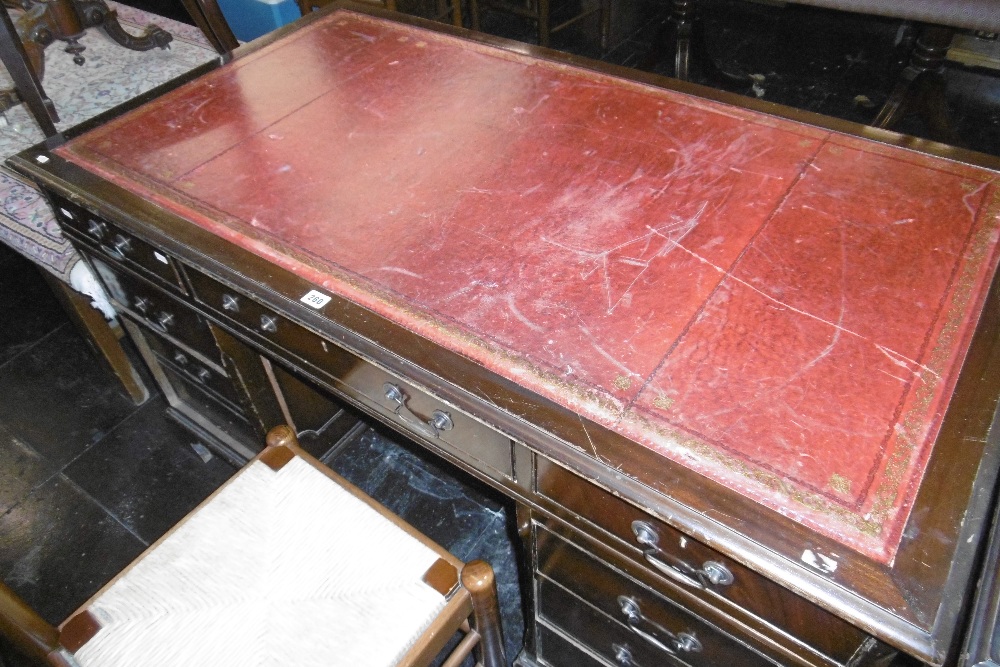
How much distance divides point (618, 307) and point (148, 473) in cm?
159

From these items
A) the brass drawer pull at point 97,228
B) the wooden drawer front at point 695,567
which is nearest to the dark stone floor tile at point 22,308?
the brass drawer pull at point 97,228

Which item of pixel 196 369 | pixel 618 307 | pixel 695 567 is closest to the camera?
pixel 695 567

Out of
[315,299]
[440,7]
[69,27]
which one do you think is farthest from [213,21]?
[315,299]

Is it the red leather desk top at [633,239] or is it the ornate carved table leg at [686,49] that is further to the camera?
the ornate carved table leg at [686,49]

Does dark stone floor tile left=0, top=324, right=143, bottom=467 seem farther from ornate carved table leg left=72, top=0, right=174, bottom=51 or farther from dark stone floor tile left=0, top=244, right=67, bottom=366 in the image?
ornate carved table leg left=72, top=0, right=174, bottom=51

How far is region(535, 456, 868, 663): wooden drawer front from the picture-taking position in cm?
82

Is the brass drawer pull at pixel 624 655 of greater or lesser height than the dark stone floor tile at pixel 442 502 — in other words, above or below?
above

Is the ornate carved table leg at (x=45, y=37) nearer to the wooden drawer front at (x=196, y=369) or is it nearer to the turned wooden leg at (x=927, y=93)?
the wooden drawer front at (x=196, y=369)

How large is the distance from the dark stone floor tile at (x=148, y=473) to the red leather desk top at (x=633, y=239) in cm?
94

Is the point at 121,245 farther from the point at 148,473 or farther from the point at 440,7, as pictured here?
the point at 440,7

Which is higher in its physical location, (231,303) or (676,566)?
(231,303)

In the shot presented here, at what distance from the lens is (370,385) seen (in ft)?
3.84

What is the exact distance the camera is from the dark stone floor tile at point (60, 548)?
5.67 ft

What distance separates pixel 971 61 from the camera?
10.5 ft
